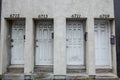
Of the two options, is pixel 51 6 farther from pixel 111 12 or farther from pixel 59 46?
pixel 111 12

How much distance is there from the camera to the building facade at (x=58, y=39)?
22.6 feet

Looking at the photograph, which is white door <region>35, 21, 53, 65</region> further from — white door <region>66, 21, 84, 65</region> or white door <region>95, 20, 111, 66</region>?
white door <region>95, 20, 111, 66</region>

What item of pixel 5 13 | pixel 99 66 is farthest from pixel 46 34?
pixel 99 66

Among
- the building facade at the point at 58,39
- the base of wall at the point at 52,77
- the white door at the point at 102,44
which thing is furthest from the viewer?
the white door at the point at 102,44

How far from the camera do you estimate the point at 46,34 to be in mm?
7418

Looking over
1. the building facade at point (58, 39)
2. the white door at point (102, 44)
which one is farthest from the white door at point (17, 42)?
the white door at point (102, 44)

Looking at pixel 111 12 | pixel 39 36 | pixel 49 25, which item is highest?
pixel 111 12

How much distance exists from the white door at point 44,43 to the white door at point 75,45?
2.40 feet

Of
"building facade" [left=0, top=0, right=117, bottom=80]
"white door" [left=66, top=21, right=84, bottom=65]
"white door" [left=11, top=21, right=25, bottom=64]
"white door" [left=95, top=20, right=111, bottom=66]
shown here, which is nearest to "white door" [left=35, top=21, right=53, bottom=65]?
"building facade" [left=0, top=0, right=117, bottom=80]

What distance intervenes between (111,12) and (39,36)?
3014 mm

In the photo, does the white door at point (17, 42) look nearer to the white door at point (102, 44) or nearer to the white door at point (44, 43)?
the white door at point (44, 43)

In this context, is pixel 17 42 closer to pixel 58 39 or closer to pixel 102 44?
pixel 58 39

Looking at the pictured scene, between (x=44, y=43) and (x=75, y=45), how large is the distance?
4.16 feet

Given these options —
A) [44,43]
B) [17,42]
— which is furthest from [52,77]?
[17,42]
